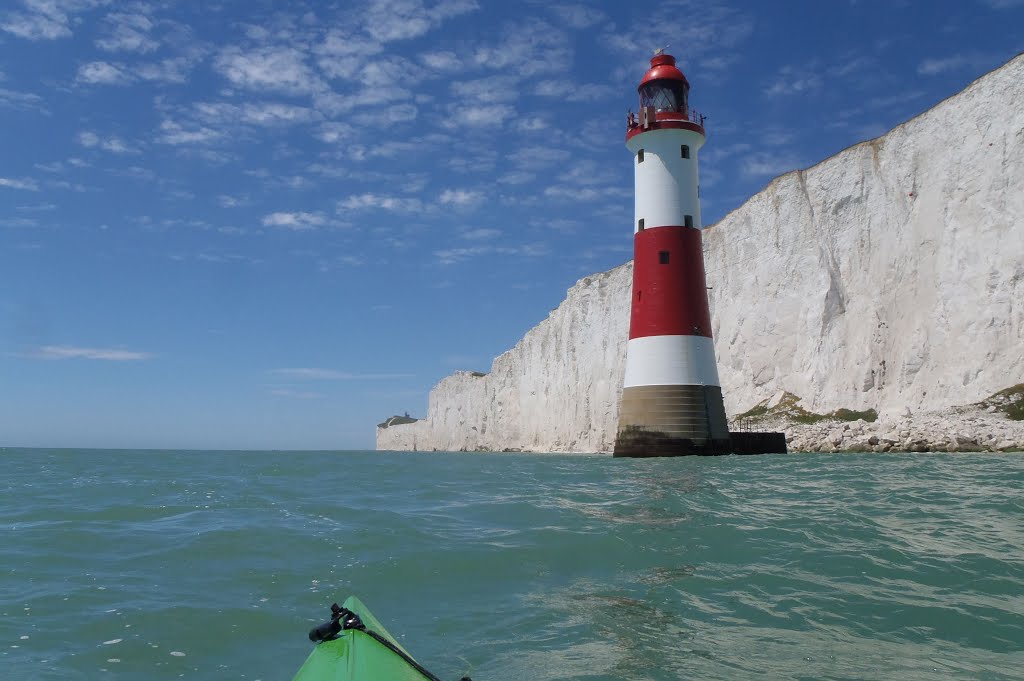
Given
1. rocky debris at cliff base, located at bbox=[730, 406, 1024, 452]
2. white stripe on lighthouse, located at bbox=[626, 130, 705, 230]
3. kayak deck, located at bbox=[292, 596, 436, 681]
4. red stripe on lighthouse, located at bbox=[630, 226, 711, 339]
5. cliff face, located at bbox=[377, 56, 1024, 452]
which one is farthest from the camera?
cliff face, located at bbox=[377, 56, 1024, 452]

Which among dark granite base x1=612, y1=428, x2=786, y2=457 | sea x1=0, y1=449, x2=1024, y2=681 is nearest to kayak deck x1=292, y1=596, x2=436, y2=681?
sea x1=0, y1=449, x2=1024, y2=681

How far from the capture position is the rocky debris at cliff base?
23781 mm

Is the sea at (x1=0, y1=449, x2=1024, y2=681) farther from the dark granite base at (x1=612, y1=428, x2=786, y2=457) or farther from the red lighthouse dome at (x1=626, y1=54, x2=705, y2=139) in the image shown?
the red lighthouse dome at (x1=626, y1=54, x2=705, y2=139)

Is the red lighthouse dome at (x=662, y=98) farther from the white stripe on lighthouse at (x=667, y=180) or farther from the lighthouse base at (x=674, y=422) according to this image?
the lighthouse base at (x=674, y=422)

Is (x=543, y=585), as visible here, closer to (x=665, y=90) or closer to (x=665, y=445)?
(x=665, y=445)

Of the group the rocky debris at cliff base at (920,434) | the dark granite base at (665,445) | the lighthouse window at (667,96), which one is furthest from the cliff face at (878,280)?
the lighthouse window at (667,96)

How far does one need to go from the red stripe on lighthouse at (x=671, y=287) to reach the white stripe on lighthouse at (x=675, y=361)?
0.27 metres

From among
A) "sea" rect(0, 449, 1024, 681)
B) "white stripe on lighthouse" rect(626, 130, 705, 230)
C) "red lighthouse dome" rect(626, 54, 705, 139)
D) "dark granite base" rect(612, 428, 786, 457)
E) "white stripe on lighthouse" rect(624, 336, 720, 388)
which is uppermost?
"red lighthouse dome" rect(626, 54, 705, 139)

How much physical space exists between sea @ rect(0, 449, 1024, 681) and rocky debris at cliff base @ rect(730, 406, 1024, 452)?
14.1 meters

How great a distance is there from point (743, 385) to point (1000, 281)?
14.5 metres

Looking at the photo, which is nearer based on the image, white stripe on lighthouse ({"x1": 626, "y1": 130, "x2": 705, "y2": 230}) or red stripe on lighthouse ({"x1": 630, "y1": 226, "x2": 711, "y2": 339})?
red stripe on lighthouse ({"x1": 630, "y1": 226, "x2": 711, "y2": 339})

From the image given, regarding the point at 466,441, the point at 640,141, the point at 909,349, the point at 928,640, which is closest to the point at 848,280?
the point at 909,349

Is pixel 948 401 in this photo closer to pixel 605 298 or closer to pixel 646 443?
pixel 646 443

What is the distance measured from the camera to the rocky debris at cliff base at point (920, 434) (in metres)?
23.8
